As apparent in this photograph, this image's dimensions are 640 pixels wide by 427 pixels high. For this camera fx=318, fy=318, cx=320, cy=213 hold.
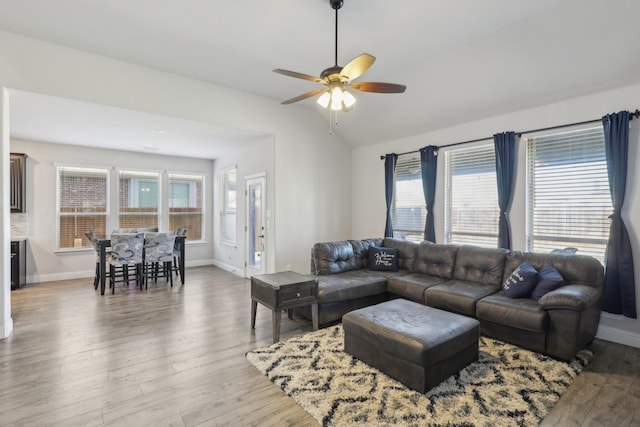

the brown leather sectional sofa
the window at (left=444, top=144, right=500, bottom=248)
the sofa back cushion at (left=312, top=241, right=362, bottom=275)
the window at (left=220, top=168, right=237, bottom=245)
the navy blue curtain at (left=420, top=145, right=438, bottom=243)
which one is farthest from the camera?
the window at (left=220, top=168, right=237, bottom=245)

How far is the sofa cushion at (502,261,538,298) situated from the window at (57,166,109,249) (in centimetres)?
759

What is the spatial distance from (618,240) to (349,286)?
9.70ft

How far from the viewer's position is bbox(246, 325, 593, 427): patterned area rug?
7.11ft

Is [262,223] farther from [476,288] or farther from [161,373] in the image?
[476,288]

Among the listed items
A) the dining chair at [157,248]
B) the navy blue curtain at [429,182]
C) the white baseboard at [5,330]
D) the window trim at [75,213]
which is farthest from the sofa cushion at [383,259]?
the window trim at [75,213]

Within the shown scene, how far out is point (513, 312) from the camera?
3.12m

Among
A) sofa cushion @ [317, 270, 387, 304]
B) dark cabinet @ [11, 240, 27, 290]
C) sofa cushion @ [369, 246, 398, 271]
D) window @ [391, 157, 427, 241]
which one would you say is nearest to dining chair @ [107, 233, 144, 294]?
dark cabinet @ [11, 240, 27, 290]

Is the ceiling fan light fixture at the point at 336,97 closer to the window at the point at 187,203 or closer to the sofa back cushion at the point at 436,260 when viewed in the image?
the sofa back cushion at the point at 436,260

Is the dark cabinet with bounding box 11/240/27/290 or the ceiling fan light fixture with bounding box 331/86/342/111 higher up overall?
the ceiling fan light fixture with bounding box 331/86/342/111

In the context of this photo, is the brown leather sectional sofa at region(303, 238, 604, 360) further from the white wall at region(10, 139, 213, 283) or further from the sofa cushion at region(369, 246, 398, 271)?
the white wall at region(10, 139, 213, 283)

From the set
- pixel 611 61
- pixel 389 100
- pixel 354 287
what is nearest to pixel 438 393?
pixel 354 287

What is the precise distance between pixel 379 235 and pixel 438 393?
4.00 m

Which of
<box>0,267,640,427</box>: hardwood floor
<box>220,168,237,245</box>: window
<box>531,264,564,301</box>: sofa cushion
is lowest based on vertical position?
<box>0,267,640,427</box>: hardwood floor

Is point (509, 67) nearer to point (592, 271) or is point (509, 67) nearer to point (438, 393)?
point (592, 271)
